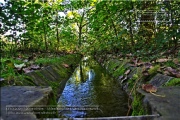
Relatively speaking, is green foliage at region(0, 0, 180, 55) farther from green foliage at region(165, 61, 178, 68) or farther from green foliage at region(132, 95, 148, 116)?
green foliage at region(132, 95, 148, 116)

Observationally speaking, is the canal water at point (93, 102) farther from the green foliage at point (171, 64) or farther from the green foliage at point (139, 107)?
the green foliage at point (171, 64)

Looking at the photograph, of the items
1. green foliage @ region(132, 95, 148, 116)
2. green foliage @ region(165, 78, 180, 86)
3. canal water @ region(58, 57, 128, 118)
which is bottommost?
canal water @ region(58, 57, 128, 118)

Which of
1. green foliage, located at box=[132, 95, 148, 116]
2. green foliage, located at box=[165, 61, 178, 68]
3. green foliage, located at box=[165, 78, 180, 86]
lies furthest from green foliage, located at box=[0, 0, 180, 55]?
green foliage, located at box=[132, 95, 148, 116]

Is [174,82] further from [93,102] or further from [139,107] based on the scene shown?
[93,102]

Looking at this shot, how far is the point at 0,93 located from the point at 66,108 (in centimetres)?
115

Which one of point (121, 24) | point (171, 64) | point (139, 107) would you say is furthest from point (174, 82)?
point (121, 24)

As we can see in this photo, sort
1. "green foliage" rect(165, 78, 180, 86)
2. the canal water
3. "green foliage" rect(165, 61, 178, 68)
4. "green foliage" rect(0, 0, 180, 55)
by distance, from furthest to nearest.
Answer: "green foliage" rect(0, 0, 180, 55) → "green foliage" rect(165, 61, 178, 68) → the canal water → "green foliage" rect(165, 78, 180, 86)

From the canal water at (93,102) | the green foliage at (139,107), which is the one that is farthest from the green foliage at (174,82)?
the canal water at (93,102)

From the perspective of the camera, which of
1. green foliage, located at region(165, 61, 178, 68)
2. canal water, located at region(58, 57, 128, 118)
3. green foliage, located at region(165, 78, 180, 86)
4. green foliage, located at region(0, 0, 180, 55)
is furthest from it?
green foliage, located at region(0, 0, 180, 55)

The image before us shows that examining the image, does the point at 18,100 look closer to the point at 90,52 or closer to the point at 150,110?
the point at 150,110

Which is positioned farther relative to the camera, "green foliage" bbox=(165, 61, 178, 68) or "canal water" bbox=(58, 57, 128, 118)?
"green foliage" bbox=(165, 61, 178, 68)

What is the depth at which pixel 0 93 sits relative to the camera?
197 centimetres

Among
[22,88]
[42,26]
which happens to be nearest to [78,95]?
[22,88]

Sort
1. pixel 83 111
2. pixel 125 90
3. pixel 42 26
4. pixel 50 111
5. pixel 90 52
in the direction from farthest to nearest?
pixel 90 52, pixel 42 26, pixel 125 90, pixel 83 111, pixel 50 111
